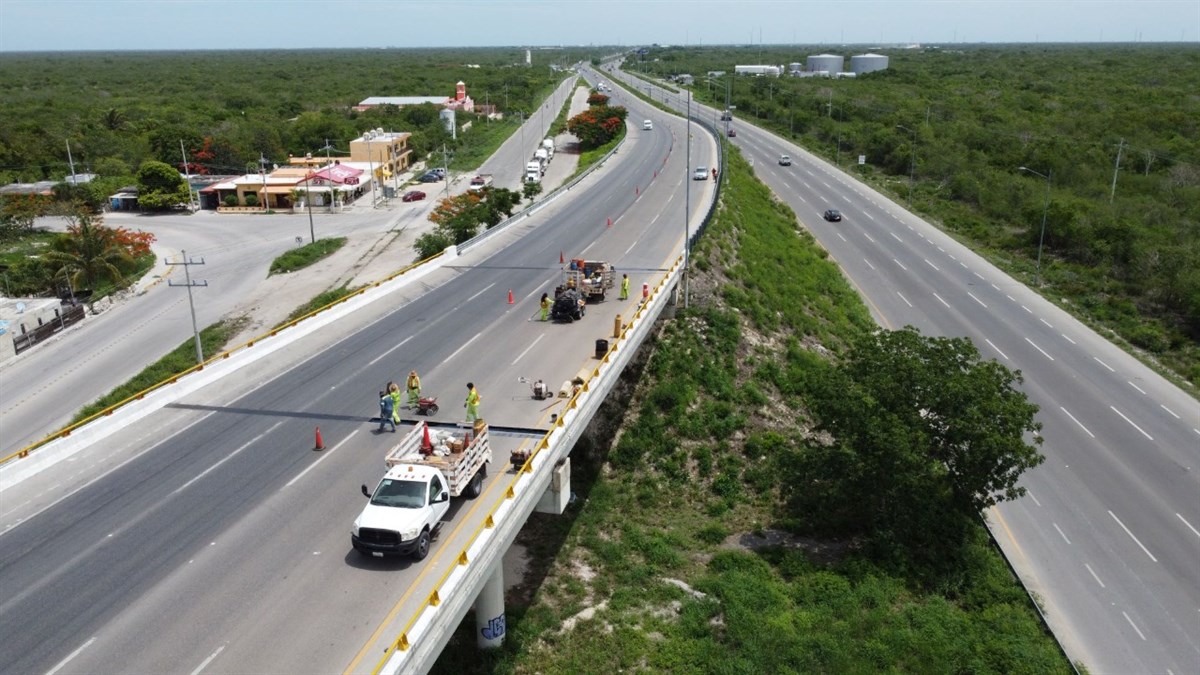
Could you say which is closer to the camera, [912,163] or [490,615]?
[490,615]

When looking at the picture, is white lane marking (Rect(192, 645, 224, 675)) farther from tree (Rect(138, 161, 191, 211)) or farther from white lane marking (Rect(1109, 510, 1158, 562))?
tree (Rect(138, 161, 191, 211))

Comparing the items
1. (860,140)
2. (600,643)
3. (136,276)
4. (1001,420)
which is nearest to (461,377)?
(600,643)

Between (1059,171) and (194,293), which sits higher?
(1059,171)

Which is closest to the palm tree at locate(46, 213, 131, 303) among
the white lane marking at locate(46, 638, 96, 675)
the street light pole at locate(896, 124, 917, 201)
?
the white lane marking at locate(46, 638, 96, 675)

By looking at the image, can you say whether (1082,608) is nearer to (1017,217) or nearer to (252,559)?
(252,559)

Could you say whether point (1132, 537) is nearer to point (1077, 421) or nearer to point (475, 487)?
point (1077, 421)

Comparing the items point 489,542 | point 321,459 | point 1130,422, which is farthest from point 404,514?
point 1130,422
